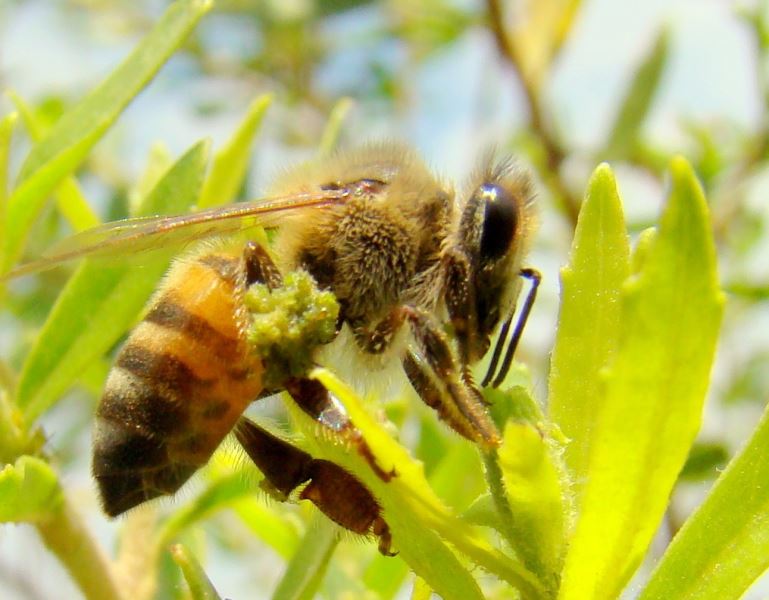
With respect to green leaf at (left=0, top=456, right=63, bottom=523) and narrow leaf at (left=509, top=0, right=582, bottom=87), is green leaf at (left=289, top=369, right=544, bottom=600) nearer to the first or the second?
green leaf at (left=0, top=456, right=63, bottom=523)

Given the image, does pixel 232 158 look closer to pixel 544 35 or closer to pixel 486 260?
pixel 486 260

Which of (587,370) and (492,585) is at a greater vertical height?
(587,370)

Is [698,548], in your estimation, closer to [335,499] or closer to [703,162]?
[335,499]

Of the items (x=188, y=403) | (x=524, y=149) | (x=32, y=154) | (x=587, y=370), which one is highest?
(x=32, y=154)

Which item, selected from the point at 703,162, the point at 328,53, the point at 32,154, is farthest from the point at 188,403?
the point at 328,53

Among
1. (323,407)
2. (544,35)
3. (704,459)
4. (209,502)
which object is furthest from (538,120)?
(323,407)

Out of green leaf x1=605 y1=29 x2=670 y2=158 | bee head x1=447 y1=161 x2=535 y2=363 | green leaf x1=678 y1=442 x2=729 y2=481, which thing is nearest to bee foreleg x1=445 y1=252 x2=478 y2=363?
bee head x1=447 y1=161 x2=535 y2=363
